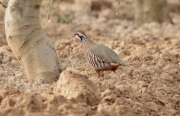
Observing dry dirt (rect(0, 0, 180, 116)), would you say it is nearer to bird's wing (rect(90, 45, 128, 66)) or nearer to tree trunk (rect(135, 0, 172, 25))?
bird's wing (rect(90, 45, 128, 66))

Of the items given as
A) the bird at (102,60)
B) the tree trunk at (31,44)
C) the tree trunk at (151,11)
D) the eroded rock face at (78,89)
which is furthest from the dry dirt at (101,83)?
the tree trunk at (151,11)

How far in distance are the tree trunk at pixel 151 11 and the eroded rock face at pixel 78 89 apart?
26.9 feet

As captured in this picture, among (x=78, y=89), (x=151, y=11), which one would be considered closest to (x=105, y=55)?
(x=78, y=89)

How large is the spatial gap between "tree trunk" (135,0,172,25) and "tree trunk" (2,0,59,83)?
6.70m

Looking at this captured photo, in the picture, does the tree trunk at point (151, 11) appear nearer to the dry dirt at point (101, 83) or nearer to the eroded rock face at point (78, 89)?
the dry dirt at point (101, 83)

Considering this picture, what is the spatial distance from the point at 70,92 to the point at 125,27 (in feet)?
26.0

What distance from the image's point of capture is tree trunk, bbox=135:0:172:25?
41.9 ft

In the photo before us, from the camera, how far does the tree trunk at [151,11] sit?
41.9 feet

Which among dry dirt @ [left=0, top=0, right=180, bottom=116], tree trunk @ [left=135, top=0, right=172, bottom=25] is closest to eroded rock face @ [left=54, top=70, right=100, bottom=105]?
dry dirt @ [left=0, top=0, right=180, bottom=116]

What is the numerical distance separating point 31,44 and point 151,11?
22.9ft

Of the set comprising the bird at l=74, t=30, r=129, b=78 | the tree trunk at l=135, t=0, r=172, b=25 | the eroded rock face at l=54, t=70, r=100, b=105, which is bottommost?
the eroded rock face at l=54, t=70, r=100, b=105

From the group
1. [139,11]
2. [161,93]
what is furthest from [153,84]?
[139,11]

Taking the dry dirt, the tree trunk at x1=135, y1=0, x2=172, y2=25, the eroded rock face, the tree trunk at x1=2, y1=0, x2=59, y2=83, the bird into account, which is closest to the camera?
the dry dirt

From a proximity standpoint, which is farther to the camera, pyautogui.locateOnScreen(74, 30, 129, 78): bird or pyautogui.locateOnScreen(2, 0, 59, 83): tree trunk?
pyautogui.locateOnScreen(74, 30, 129, 78): bird
